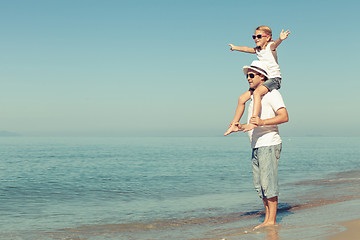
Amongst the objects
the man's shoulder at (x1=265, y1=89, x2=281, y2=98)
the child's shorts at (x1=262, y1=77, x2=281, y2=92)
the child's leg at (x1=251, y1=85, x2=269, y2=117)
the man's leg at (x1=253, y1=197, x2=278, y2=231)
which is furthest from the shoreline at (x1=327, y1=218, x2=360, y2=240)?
the child's shorts at (x1=262, y1=77, x2=281, y2=92)

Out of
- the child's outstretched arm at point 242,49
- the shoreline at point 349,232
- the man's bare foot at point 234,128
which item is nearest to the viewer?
the shoreline at point 349,232

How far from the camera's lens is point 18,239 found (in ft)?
20.8

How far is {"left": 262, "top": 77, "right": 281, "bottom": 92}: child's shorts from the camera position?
4.86 meters

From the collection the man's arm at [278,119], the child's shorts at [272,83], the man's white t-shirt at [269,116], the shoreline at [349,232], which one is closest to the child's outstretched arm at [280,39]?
the child's shorts at [272,83]

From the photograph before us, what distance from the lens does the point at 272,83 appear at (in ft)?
16.1

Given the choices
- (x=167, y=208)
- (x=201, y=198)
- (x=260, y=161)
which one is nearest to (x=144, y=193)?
(x=201, y=198)

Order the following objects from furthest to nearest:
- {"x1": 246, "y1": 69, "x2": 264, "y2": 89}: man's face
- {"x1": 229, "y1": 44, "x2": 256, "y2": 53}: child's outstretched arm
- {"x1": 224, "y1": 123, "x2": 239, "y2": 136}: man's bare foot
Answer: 1. {"x1": 229, "y1": 44, "x2": 256, "y2": 53}: child's outstretched arm
2. {"x1": 246, "y1": 69, "x2": 264, "y2": 89}: man's face
3. {"x1": 224, "y1": 123, "x2": 239, "y2": 136}: man's bare foot

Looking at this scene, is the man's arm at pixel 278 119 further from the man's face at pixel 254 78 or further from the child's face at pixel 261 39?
the child's face at pixel 261 39

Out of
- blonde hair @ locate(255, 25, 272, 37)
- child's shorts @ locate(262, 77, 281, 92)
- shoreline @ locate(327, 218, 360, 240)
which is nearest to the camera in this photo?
shoreline @ locate(327, 218, 360, 240)

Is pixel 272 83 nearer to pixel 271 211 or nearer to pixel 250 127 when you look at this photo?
pixel 250 127

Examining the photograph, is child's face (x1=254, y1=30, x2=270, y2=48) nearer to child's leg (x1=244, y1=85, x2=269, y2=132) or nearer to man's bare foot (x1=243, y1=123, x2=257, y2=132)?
child's leg (x1=244, y1=85, x2=269, y2=132)

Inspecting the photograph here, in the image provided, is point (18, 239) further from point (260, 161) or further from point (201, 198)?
point (201, 198)

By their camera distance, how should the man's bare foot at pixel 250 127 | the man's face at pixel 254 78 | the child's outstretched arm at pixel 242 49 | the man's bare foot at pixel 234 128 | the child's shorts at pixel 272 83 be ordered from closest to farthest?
the man's bare foot at pixel 250 127 → the man's bare foot at pixel 234 128 → the child's shorts at pixel 272 83 → the man's face at pixel 254 78 → the child's outstretched arm at pixel 242 49

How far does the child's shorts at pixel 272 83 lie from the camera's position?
4863 mm
